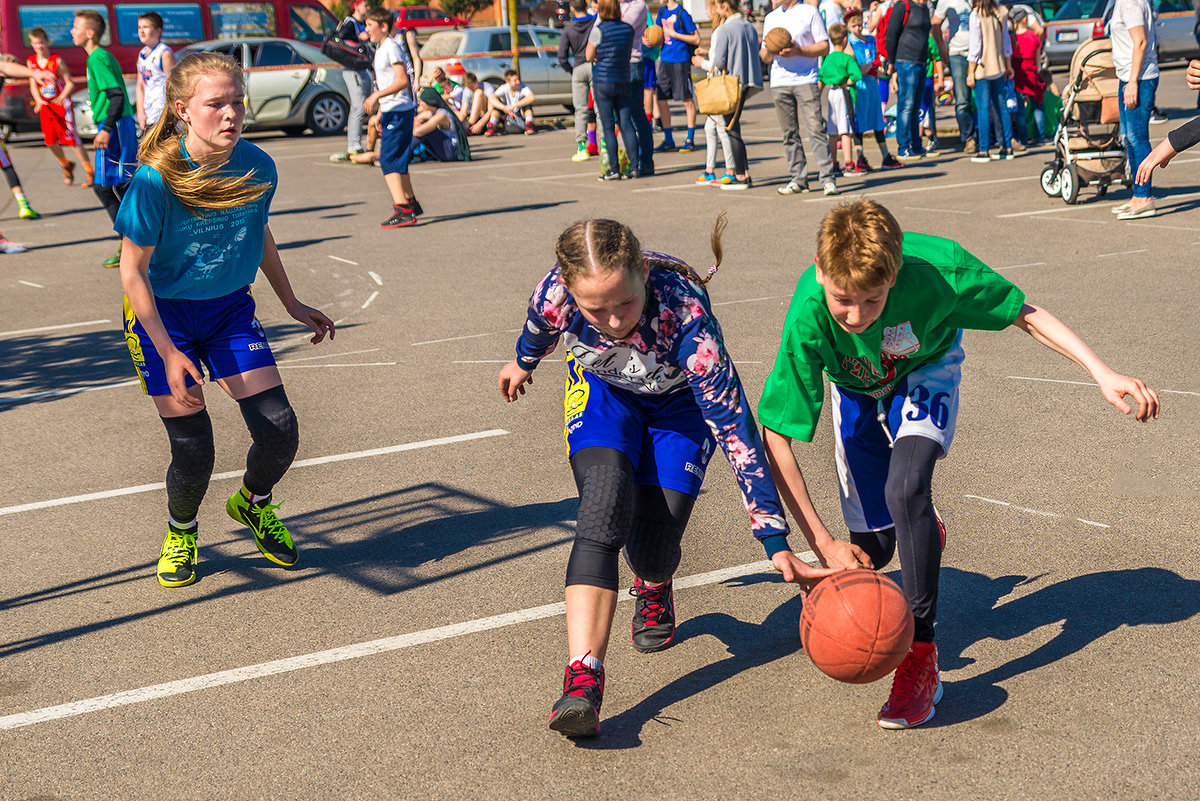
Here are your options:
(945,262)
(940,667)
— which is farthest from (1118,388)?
(940,667)

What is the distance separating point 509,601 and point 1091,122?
9.86 meters

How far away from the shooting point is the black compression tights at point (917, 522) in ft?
11.6

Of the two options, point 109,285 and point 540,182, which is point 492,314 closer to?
point 109,285

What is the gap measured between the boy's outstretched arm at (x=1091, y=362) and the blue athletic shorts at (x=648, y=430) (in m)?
1.04

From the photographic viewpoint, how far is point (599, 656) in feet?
11.9

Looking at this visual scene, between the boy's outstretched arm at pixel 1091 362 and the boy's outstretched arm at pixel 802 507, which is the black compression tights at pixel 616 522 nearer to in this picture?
the boy's outstretched arm at pixel 802 507

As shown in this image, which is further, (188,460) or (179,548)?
(179,548)

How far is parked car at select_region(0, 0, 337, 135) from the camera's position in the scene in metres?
24.8

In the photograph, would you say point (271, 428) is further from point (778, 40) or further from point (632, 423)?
point (778, 40)

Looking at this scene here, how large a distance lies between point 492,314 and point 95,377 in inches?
112

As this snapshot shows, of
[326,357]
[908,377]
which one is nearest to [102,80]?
[326,357]

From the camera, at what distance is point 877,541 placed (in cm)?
402

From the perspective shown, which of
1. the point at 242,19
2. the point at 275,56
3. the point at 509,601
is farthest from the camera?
the point at 242,19

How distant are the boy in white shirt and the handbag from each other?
421 inches
